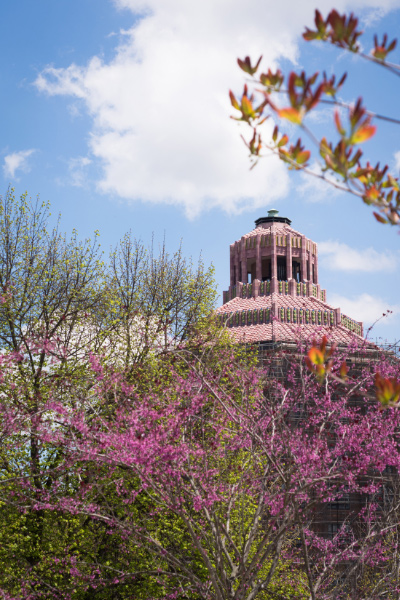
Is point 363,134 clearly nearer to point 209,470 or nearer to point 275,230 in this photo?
point 209,470

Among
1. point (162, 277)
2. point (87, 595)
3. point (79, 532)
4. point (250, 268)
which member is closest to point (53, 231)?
point (162, 277)

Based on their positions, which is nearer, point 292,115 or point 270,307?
point 292,115

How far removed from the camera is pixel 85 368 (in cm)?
2248

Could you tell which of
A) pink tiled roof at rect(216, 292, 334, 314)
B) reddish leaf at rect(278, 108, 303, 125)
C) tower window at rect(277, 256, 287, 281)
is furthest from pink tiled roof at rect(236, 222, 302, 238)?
reddish leaf at rect(278, 108, 303, 125)

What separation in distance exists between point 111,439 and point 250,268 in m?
62.8

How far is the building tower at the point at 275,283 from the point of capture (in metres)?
64.4

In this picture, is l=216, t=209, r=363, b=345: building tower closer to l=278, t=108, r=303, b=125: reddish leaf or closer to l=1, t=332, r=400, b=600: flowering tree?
l=1, t=332, r=400, b=600: flowering tree

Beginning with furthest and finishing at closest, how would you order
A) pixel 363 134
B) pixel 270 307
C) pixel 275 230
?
pixel 275 230 → pixel 270 307 → pixel 363 134

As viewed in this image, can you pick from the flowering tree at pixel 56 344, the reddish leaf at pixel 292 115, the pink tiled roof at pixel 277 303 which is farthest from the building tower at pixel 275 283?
the reddish leaf at pixel 292 115

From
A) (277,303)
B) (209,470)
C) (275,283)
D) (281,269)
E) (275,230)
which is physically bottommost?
(209,470)

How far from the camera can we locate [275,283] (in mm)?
68938

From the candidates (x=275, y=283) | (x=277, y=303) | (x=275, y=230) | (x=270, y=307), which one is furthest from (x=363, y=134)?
(x=275, y=230)

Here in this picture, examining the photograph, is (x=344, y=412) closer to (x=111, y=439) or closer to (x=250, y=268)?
(x=111, y=439)

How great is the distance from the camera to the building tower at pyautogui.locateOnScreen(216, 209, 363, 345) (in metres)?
64.4
